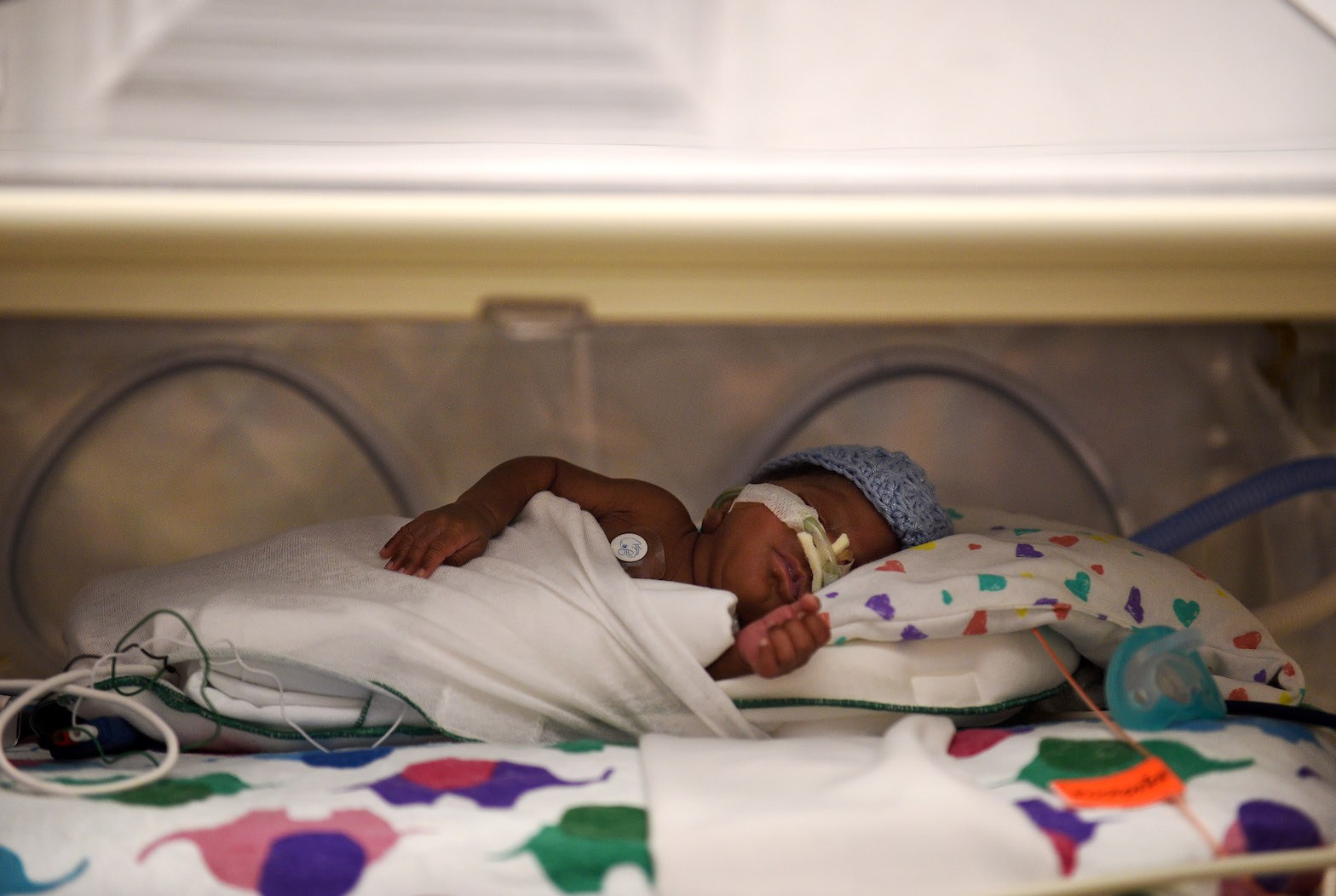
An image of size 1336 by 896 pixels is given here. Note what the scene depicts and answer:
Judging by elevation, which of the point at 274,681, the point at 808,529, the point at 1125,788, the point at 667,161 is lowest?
the point at 1125,788

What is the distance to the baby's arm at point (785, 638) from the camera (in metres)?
0.94

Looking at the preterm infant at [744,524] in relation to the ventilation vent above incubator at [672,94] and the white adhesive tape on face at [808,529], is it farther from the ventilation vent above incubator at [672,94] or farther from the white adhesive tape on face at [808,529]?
the ventilation vent above incubator at [672,94]

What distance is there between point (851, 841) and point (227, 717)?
24.1 inches

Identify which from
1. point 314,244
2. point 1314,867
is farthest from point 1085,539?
point 314,244

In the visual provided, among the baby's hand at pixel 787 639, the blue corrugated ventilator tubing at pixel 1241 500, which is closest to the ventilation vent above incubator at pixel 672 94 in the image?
the baby's hand at pixel 787 639

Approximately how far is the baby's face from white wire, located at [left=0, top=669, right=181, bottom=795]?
0.57 meters

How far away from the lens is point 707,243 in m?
0.76

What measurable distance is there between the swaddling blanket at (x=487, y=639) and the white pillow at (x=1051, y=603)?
0.49ft

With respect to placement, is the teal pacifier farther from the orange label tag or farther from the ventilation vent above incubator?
the ventilation vent above incubator

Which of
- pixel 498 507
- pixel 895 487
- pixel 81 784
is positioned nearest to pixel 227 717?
pixel 81 784

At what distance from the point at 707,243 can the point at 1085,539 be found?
0.67 metres

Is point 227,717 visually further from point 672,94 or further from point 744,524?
point 672,94

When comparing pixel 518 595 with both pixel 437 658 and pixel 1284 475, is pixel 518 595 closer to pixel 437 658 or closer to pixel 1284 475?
pixel 437 658

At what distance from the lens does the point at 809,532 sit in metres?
1.16
